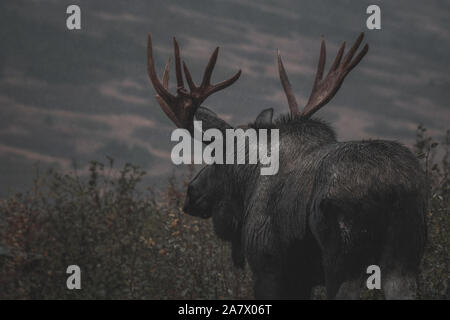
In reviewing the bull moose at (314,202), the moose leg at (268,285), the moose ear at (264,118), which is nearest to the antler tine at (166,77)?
the bull moose at (314,202)

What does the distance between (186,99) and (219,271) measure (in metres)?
2.63

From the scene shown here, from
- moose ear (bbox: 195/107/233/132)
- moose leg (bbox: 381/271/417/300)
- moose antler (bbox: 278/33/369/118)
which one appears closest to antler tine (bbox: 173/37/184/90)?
moose ear (bbox: 195/107/233/132)

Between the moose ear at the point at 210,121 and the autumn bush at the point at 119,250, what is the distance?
5.42ft

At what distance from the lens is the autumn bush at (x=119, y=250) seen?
7.92 metres

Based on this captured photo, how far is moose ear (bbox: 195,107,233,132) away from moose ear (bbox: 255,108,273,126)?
1.02ft

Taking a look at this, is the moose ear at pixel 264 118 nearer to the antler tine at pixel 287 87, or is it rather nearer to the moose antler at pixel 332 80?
the moose antler at pixel 332 80

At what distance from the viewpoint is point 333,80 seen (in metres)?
7.17

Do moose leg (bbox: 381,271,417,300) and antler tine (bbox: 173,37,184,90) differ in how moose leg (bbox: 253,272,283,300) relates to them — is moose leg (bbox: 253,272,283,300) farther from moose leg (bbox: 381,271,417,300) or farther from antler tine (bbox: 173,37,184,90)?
antler tine (bbox: 173,37,184,90)

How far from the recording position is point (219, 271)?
8.66m

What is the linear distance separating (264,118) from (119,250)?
2.88 metres

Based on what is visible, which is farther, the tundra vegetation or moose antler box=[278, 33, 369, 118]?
moose antler box=[278, 33, 369, 118]

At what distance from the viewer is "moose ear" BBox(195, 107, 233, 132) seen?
6918 mm
